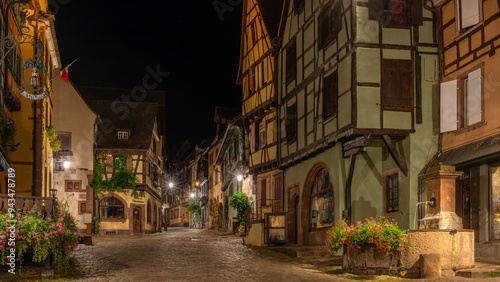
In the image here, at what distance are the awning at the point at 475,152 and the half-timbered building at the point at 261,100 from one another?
10.3 m

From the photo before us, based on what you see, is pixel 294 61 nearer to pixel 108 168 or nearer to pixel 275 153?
pixel 275 153

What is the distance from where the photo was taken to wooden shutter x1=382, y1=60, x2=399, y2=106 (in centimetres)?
1789

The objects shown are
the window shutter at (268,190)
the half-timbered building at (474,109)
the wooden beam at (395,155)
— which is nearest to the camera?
the half-timbered building at (474,109)

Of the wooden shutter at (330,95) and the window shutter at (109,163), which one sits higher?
the wooden shutter at (330,95)

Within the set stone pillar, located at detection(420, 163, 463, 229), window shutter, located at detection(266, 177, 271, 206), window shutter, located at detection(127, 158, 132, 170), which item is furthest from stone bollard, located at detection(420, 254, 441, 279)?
window shutter, located at detection(127, 158, 132, 170)

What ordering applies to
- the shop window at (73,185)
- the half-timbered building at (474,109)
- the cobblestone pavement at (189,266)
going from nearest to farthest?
the cobblestone pavement at (189,266) → the half-timbered building at (474,109) → the shop window at (73,185)

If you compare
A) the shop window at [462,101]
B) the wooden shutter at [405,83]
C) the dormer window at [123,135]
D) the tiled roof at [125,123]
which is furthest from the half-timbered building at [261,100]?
the dormer window at [123,135]

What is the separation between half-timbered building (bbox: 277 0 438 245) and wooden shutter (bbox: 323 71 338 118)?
35 millimetres

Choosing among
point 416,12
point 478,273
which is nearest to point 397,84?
point 416,12

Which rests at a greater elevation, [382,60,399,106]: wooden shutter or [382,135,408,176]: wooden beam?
[382,60,399,106]: wooden shutter

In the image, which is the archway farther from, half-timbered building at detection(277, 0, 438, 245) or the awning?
the awning

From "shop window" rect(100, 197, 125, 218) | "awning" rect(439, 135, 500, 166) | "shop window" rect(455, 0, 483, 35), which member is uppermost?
"shop window" rect(455, 0, 483, 35)

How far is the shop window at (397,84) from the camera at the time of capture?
17906mm

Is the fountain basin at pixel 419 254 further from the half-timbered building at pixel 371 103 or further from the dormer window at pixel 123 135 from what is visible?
the dormer window at pixel 123 135
